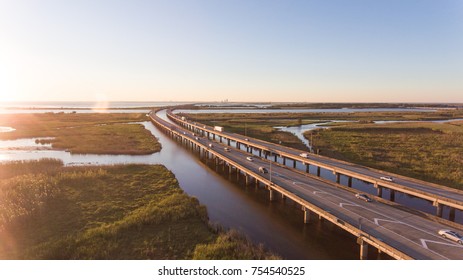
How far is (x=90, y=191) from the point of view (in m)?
44.1

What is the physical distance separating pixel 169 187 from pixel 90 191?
12.8 metres

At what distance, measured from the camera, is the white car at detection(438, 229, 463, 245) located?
2444 centimetres

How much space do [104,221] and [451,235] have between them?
3796cm

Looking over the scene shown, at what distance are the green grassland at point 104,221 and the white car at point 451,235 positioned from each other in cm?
1665

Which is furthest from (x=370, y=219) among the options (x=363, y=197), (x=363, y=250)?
(x=363, y=197)

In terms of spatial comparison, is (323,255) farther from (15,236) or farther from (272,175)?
(15,236)

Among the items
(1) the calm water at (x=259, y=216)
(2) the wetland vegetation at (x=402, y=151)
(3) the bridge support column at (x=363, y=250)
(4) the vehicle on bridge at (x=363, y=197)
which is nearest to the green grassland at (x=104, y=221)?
(1) the calm water at (x=259, y=216)

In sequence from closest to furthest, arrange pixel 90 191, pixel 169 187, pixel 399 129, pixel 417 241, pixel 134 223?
pixel 417 241, pixel 134 223, pixel 90 191, pixel 169 187, pixel 399 129

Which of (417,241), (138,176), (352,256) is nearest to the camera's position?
(417,241)

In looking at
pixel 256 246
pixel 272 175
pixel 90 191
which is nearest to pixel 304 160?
pixel 272 175

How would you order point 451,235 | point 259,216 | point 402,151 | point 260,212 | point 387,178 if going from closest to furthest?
point 451,235 < point 259,216 < point 260,212 < point 387,178 < point 402,151

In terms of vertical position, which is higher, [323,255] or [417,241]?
[417,241]

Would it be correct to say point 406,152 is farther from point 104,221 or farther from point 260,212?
point 104,221

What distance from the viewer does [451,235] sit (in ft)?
82.0
